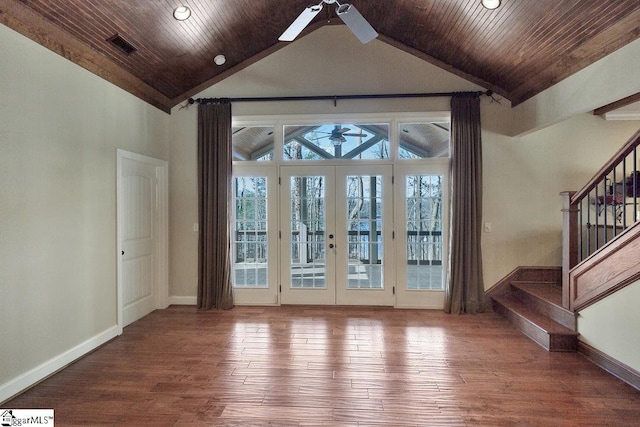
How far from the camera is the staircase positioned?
10.8 ft

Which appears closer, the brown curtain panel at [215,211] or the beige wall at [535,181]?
the beige wall at [535,181]

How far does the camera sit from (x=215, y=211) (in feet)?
15.2

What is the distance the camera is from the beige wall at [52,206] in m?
2.49

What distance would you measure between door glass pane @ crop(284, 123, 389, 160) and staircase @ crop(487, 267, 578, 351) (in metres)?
2.55

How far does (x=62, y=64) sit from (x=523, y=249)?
5.88 meters

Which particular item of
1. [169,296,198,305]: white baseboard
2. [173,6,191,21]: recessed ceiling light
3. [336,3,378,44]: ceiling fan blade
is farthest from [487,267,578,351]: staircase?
[173,6,191,21]: recessed ceiling light

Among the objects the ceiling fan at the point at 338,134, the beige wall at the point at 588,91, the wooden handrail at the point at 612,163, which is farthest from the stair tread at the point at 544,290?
the ceiling fan at the point at 338,134

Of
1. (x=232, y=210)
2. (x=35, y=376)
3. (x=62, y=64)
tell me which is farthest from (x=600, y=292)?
(x=62, y=64)

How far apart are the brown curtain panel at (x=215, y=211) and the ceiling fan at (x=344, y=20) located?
2221mm

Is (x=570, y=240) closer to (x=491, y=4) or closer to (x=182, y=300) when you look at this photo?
(x=491, y=4)

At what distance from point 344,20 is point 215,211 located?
3080 mm

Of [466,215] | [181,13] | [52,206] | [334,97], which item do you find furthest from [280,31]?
[466,215]

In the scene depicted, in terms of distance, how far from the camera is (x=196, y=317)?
432 cm

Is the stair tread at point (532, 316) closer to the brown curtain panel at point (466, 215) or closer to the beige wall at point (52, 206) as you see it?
the brown curtain panel at point (466, 215)
